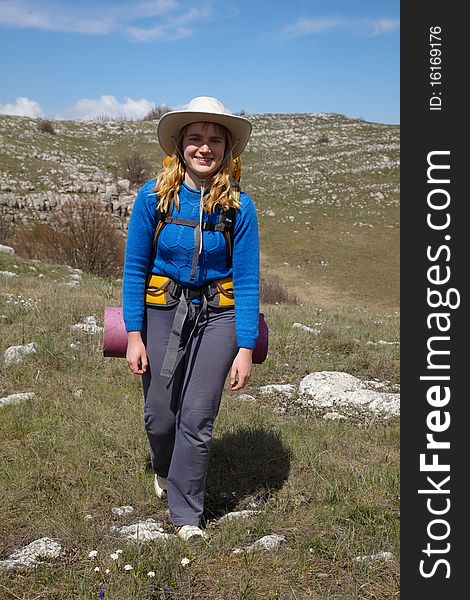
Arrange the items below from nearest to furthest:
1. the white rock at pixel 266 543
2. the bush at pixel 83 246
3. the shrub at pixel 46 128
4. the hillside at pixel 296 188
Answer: the white rock at pixel 266 543
the bush at pixel 83 246
the hillside at pixel 296 188
the shrub at pixel 46 128

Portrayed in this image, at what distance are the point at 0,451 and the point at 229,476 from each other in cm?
148

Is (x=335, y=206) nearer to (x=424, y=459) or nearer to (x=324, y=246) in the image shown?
(x=324, y=246)

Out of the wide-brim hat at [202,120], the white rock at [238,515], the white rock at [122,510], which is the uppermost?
the wide-brim hat at [202,120]

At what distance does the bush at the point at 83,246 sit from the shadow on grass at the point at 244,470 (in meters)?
12.3

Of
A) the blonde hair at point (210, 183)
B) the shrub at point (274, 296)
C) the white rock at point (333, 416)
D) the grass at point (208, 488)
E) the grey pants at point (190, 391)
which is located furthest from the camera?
the shrub at point (274, 296)

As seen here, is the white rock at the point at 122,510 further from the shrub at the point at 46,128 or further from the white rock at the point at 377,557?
the shrub at the point at 46,128

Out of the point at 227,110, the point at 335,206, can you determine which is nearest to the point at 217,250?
the point at 227,110

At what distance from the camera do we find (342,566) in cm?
281

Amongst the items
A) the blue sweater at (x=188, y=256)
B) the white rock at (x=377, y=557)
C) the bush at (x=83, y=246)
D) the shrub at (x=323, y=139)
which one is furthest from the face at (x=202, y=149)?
the shrub at (x=323, y=139)

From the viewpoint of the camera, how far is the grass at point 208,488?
8.73 feet

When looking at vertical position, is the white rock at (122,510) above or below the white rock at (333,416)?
below

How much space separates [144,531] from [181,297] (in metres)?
1.19

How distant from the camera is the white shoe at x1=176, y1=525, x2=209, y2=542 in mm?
3066

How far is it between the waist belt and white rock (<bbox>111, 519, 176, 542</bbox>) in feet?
2.56
